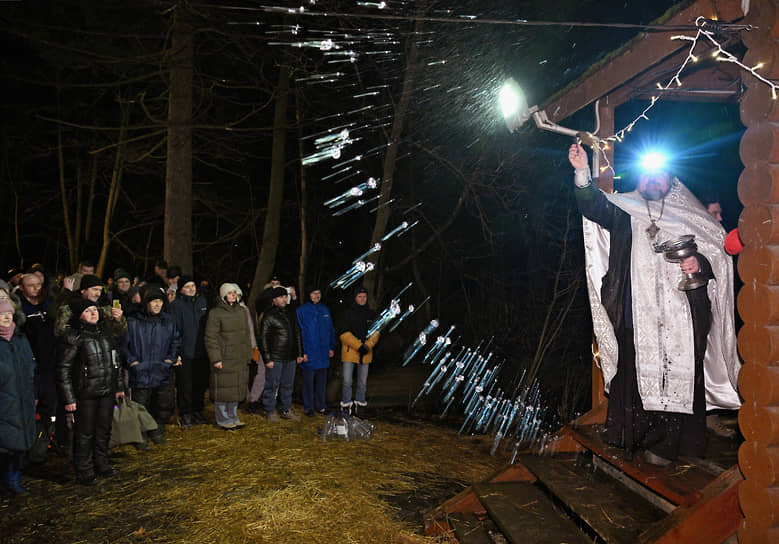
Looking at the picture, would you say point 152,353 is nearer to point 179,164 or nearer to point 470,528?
point 179,164

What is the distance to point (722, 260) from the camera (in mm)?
4305

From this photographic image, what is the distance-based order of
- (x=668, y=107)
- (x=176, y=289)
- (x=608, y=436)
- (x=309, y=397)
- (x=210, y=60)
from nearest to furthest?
(x=608, y=436)
(x=668, y=107)
(x=176, y=289)
(x=309, y=397)
(x=210, y=60)

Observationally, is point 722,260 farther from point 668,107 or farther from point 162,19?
point 162,19

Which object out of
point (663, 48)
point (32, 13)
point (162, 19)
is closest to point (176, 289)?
point (162, 19)

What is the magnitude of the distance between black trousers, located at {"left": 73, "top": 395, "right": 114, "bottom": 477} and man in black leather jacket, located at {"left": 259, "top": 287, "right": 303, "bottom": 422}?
2590mm

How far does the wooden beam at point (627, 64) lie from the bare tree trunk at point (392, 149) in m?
5.30

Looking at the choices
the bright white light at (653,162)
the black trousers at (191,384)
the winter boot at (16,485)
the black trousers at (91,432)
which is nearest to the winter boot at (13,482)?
the winter boot at (16,485)

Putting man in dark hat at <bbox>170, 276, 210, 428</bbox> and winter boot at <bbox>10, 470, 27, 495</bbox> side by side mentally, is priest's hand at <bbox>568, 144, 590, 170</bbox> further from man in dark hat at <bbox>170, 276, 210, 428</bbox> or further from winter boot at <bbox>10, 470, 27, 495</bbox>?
winter boot at <bbox>10, 470, 27, 495</bbox>

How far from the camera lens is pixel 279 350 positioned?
824 centimetres

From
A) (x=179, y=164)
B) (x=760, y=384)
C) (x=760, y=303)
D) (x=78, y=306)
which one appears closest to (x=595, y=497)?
(x=760, y=384)

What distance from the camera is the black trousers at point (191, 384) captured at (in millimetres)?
7715

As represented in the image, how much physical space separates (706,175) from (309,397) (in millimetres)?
6211

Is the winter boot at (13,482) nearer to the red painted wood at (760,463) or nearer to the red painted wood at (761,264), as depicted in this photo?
the red painted wood at (760,463)

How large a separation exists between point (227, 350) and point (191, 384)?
29.7 inches
